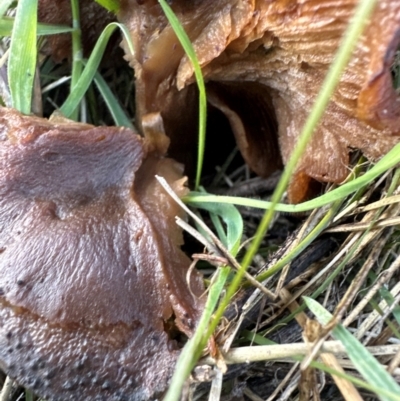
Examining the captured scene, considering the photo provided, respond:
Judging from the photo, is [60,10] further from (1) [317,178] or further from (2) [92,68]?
(1) [317,178]

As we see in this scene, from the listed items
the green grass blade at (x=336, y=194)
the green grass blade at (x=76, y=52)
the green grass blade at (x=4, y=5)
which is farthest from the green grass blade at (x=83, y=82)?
the green grass blade at (x=336, y=194)

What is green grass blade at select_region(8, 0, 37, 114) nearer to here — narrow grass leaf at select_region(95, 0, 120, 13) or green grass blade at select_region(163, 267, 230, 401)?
narrow grass leaf at select_region(95, 0, 120, 13)

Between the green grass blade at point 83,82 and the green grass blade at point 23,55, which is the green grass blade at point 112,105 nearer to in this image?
the green grass blade at point 83,82

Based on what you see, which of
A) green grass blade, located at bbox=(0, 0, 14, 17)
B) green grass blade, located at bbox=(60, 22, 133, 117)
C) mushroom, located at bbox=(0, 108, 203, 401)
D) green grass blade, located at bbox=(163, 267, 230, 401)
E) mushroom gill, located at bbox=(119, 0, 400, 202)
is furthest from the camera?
green grass blade, located at bbox=(60, 22, 133, 117)

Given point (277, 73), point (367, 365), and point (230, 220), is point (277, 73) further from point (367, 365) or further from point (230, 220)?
point (367, 365)

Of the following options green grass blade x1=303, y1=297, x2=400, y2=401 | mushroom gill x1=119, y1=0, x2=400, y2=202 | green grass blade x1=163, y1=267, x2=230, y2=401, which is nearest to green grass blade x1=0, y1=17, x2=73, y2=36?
mushroom gill x1=119, y1=0, x2=400, y2=202

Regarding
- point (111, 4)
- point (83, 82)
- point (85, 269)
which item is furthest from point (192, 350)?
point (111, 4)
